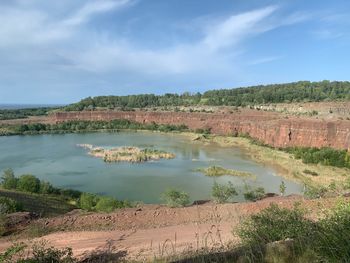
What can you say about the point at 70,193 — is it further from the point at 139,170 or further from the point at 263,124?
the point at 263,124

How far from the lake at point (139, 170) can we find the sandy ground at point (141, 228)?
1088cm

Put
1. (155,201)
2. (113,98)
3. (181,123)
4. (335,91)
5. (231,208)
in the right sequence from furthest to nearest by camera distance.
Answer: (113,98) → (335,91) → (181,123) → (155,201) → (231,208)

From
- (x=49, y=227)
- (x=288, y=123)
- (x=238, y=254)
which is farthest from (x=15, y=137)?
(x=238, y=254)

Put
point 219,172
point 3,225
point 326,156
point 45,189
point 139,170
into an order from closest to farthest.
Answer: point 3,225
point 45,189
point 219,172
point 139,170
point 326,156

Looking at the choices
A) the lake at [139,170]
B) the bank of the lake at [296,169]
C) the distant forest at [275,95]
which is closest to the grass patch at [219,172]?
the lake at [139,170]

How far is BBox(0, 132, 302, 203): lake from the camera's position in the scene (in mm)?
30438

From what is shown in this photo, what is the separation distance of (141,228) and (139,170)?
24073 millimetres

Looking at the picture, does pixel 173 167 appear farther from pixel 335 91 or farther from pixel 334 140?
pixel 335 91

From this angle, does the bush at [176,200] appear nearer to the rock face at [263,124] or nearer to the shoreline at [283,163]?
the shoreline at [283,163]

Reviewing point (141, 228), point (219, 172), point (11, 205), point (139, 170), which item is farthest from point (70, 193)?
point (219, 172)

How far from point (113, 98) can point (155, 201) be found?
125400 millimetres

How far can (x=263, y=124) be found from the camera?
61.9 meters

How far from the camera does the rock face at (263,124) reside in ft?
154

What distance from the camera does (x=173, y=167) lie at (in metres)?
40.6
